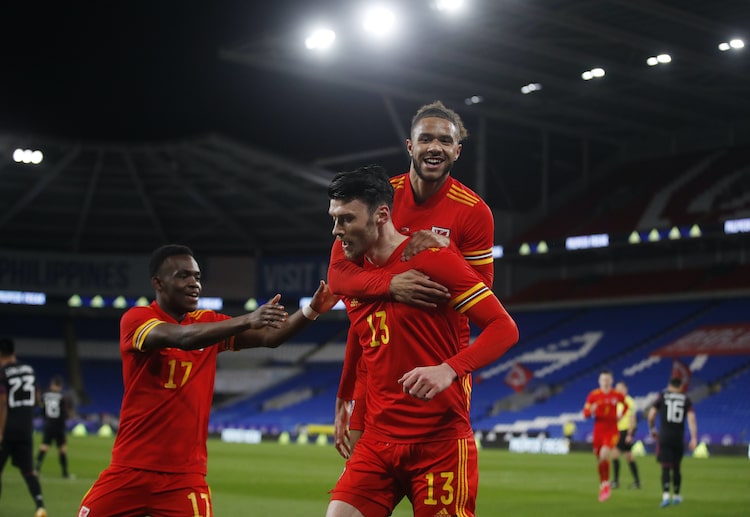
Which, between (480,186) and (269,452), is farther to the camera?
(480,186)

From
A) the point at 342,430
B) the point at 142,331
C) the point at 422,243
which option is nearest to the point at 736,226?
the point at 342,430

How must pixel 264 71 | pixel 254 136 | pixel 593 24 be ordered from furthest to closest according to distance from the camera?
pixel 254 136 < pixel 264 71 < pixel 593 24

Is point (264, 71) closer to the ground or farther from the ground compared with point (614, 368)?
farther from the ground

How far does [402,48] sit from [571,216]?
1562cm

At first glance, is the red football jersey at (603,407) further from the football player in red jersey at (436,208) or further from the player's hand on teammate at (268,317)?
the player's hand on teammate at (268,317)

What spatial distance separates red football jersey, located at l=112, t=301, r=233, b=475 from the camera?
259 inches

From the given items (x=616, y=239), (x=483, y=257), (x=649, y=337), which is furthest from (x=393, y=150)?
(x=483, y=257)

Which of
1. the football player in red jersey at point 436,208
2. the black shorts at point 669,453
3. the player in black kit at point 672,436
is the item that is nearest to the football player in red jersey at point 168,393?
the football player in red jersey at point 436,208

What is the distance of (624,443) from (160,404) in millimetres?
15785

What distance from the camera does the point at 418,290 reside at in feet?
17.6

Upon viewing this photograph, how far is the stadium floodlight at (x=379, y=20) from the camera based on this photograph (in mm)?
29688

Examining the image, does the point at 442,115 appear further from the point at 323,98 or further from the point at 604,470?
the point at 323,98

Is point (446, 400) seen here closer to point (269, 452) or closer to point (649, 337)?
point (269, 452)

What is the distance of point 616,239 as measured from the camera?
1644 inches
